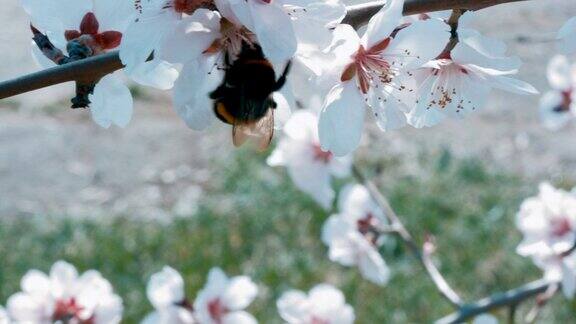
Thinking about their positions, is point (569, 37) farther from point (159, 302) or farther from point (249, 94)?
point (159, 302)

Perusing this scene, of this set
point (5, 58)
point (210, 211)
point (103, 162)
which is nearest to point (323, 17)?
point (210, 211)

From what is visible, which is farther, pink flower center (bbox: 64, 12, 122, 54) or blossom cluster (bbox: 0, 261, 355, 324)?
blossom cluster (bbox: 0, 261, 355, 324)

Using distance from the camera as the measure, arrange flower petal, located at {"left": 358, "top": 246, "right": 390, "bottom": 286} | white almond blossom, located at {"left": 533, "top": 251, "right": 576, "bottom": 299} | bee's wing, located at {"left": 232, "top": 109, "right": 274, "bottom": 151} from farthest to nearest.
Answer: flower petal, located at {"left": 358, "top": 246, "right": 390, "bottom": 286}, white almond blossom, located at {"left": 533, "top": 251, "right": 576, "bottom": 299}, bee's wing, located at {"left": 232, "top": 109, "right": 274, "bottom": 151}

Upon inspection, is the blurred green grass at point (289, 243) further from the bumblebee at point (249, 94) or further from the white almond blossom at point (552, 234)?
the bumblebee at point (249, 94)

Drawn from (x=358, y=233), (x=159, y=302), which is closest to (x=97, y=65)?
(x=159, y=302)

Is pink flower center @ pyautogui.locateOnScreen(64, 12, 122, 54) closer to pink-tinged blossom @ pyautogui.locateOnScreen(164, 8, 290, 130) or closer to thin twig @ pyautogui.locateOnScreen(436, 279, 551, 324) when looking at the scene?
pink-tinged blossom @ pyautogui.locateOnScreen(164, 8, 290, 130)

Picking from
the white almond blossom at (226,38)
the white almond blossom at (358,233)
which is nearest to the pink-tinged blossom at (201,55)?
the white almond blossom at (226,38)

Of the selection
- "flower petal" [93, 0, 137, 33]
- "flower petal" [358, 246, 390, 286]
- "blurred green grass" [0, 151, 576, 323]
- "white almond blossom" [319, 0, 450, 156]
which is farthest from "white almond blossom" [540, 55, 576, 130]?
"flower petal" [93, 0, 137, 33]

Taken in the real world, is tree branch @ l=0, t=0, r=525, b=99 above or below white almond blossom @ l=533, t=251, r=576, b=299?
above
